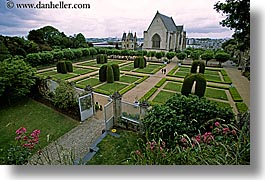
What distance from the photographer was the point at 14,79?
4711mm

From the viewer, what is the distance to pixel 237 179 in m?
1.60

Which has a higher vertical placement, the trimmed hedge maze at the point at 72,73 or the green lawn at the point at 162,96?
the trimmed hedge maze at the point at 72,73

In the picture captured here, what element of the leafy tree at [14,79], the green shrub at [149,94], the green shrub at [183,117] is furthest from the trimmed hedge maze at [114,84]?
the green shrub at [183,117]

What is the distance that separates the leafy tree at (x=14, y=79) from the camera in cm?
448

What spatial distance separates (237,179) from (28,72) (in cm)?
570

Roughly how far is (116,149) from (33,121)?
2.46 meters

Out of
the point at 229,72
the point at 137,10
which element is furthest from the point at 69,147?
the point at 229,72

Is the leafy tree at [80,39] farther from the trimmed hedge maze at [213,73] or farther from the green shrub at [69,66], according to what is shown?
the trimmed hedge maze at [213,73]

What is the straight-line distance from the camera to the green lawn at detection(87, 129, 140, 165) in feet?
7.79

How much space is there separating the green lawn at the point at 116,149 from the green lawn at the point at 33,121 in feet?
3.96

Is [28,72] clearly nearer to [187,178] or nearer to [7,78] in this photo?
[7,78]

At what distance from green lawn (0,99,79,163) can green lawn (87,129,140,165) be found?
3.96 feet

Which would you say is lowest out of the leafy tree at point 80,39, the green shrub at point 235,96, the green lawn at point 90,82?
the green lawn at point 90,82

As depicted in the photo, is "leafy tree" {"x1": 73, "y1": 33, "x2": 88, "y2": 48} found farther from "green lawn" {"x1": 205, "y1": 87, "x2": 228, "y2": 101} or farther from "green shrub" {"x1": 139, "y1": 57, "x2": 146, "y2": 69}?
"green lawn" {"x1": 205, "y1": 87, "x2": 228, "y2": 101}
